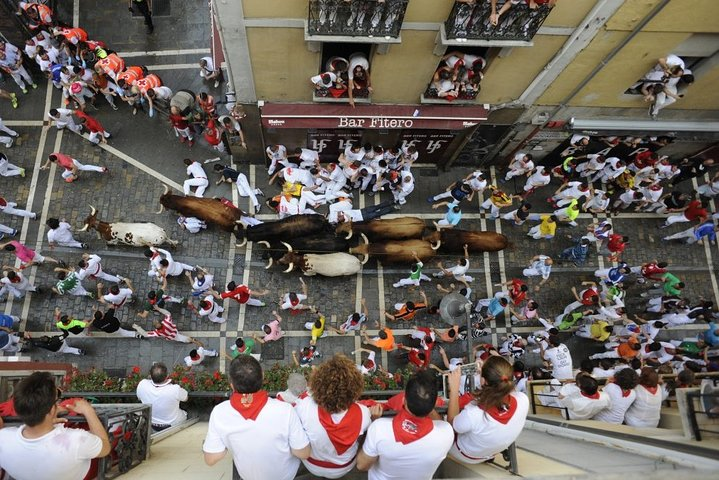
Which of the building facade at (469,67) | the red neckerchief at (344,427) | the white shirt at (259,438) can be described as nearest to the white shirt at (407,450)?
the red neckerchief at (344,427)

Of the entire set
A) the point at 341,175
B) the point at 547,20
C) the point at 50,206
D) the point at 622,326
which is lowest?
the point at 622,326

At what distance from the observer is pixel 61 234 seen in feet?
38.8

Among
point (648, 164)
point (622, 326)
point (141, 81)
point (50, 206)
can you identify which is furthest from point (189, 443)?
point (648, 164)

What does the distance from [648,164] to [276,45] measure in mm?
11739

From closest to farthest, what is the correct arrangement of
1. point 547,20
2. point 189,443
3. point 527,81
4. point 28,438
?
point 28,438 → point 189,443 → point 547,20 → point 527,81

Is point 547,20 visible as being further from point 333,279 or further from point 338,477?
point 338,477

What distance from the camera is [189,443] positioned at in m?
7.75

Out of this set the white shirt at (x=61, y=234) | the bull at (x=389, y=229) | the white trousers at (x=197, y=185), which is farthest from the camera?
the white trousers at (x=197, y=185)

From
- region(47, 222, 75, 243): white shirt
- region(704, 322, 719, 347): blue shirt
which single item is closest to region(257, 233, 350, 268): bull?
region(47, 222, 75, 243): white shirt

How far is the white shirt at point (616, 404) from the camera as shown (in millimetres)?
8336

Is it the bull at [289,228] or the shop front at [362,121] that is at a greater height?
the shop front at [362,121]

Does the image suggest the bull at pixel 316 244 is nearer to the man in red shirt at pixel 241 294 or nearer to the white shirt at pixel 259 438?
the man in red shirt at pixel 241 294

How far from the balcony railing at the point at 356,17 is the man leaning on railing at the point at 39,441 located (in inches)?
308

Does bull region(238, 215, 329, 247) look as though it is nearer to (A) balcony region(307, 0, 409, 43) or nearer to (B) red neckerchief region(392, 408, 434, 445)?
(A) balcony region(307, 0, 409, 43)
